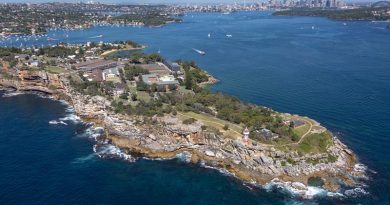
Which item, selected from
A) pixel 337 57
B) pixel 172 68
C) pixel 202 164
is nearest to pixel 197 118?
pixel 202 164

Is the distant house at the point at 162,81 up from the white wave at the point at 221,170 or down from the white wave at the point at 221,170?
up

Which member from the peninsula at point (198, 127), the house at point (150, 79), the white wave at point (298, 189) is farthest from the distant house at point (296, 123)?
the house at point (150, 79)

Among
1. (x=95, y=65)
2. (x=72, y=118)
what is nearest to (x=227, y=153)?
(x=72, y=118)

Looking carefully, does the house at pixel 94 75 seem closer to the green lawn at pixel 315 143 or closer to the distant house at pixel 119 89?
the distant house at pixel 119 89

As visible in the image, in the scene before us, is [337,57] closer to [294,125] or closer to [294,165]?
[294,125]

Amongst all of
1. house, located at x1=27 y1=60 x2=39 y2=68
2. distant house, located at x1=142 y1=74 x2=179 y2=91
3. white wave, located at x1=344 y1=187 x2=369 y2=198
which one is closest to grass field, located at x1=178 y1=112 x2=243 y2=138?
white wave, located at x1=344 y1=187 x2=369 y2=198

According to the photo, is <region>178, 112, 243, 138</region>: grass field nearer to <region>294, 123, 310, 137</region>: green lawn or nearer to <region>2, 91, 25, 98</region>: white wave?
<region>294, 123, 310, 137</region>: green lawn
